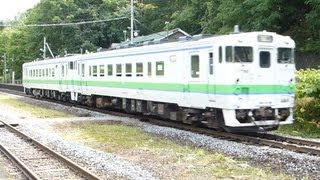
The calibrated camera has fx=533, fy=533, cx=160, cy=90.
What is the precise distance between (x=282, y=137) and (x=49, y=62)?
80.1 feet

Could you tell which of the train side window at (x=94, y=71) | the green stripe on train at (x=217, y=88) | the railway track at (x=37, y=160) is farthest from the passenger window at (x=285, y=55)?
the train side window at (x=94, y=71)

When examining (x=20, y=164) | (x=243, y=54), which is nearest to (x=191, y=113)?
(x=243, y=54)

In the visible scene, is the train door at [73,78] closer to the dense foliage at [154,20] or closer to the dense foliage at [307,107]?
the dense foliage at [154,20]

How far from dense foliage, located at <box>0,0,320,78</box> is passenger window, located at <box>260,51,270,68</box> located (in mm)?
14796

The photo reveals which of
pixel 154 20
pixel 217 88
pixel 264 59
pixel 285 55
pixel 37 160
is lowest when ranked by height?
pixel 37 160

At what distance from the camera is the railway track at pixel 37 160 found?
9.95 meters

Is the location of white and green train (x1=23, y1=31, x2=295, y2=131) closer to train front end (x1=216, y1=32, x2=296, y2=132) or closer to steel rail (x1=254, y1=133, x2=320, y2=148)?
train front end (x1=216, y1=32, x2=296, y2=132)

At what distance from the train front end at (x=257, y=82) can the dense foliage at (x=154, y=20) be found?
14602 mm

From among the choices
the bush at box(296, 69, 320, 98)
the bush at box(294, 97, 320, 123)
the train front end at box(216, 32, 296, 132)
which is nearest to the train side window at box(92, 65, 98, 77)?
the bush at box(296, 69, 320, 98)

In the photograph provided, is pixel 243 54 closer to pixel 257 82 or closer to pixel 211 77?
pixel 257 82

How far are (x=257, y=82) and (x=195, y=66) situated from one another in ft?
7.02

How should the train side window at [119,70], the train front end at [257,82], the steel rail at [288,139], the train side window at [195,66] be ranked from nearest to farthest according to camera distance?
the steel rail at [288,139] → the train front end at [257,82] → the train side window at [195,66] → the train side window at [119,70]

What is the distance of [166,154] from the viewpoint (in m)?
12.0

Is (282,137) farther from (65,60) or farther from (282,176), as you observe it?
(65,60)
